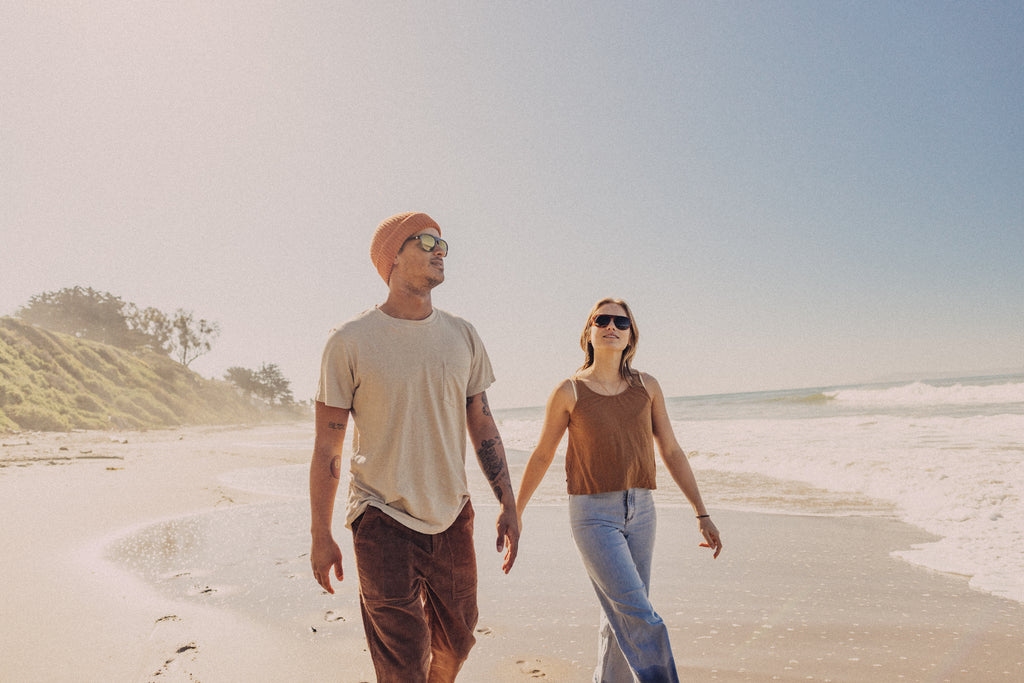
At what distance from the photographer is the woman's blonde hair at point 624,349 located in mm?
3480

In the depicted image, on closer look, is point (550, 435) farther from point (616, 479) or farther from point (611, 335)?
point (611, 335)

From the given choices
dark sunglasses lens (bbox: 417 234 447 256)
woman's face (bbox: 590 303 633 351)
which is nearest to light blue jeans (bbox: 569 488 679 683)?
woman's face (bbox: 590 303 633 351)

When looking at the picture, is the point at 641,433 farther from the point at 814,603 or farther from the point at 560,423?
the point at 814,603

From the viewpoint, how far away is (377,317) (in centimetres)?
273

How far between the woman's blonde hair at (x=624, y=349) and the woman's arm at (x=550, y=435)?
31 cm

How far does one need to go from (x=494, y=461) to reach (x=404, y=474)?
25.7 inches

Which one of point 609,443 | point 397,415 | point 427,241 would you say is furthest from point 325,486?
point 609,443

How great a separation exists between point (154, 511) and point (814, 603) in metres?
8.74

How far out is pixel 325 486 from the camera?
256 cm

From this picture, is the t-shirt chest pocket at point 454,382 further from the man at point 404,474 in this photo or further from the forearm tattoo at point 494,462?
the forearm tattoo at point 494,462

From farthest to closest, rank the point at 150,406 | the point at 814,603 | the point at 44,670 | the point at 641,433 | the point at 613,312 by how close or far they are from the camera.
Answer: the point at 150,406, the point at 814,603, the point at 44,670, the point at 613,312, the point at 641,433

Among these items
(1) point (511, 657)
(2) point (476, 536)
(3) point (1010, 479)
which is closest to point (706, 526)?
(1) point (511, 657)

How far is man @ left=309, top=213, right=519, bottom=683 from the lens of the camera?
249 cm

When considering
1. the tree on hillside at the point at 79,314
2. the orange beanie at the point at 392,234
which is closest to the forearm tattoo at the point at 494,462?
the orange beanie at the point at 392,234
